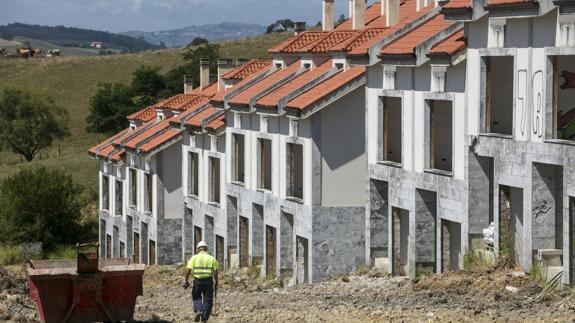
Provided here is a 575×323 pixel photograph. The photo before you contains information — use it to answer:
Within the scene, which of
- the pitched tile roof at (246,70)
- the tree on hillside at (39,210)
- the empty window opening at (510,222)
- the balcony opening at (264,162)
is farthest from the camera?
the tree on hillside at (39,210)

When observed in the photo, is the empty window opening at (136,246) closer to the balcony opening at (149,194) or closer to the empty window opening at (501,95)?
the balcony opening at (149,194)

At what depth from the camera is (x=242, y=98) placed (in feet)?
140

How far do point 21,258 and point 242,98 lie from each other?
67.6 feet

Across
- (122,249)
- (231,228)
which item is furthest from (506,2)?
(122,249)

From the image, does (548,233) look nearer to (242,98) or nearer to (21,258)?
(242,98)

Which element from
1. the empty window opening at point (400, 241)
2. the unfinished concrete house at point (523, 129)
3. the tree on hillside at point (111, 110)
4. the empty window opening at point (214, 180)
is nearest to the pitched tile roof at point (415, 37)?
the unfinished concrete house at point (523, 129)

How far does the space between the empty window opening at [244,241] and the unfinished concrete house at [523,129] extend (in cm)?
1500

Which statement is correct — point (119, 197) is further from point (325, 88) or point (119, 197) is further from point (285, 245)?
point (325, 88)

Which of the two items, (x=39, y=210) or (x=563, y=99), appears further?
(x=39, y=210)

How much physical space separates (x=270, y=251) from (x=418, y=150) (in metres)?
9.63

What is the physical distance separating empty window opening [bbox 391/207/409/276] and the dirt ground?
1.90 ft

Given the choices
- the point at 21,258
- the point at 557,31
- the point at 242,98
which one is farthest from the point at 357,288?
the point at 21,258

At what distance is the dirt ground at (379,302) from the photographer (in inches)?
922

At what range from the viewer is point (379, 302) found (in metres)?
27.1
